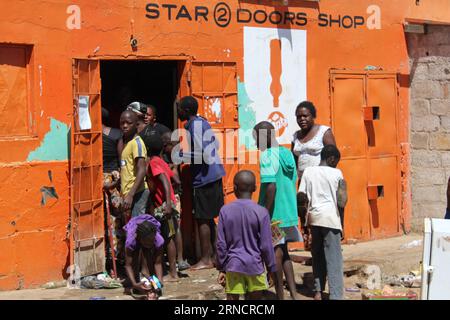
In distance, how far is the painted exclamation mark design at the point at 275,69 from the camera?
34.3ft

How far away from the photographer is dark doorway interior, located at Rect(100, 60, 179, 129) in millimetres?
11250

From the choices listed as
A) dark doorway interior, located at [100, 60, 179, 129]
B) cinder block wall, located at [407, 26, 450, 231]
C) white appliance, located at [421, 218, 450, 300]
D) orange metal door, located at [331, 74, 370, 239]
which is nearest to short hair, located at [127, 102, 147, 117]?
dark doorway interior, located at [100, 60, 179, 129]

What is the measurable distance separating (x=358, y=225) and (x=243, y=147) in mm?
2128

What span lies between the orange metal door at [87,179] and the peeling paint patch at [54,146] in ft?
0.44

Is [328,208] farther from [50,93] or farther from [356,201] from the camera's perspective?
[356,201]

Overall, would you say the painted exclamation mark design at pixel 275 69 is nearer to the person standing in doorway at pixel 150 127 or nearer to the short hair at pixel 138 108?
the person standing in doorway at pixel 150 127

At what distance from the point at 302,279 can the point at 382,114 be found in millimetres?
3421

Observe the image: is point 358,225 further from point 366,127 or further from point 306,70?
point 306,70

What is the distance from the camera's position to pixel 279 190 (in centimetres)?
789

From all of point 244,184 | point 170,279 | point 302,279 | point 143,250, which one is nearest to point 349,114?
point 302,279

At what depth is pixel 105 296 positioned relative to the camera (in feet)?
27.1
